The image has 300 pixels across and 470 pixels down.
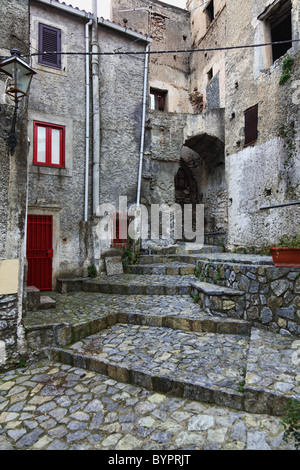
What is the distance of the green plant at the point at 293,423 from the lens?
6.97 feet

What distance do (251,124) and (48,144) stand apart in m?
6.36

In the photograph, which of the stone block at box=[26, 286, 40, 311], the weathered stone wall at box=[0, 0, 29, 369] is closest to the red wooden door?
the stone block at box=[26, 286, 40, 311]

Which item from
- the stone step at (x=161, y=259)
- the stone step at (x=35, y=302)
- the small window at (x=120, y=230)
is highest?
the small window at (x=120, y=230)

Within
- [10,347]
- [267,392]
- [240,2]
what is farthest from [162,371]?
[240,2]

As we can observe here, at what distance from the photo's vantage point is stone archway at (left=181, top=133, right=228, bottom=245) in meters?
Answer: 10.8

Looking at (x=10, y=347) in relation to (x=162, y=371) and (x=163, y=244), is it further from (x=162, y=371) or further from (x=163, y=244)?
(x=163, y=244)

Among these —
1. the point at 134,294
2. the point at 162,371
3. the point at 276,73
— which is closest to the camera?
the point at 162,371

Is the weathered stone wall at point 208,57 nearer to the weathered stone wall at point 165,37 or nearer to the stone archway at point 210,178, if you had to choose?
the weathered stone wall at point 165,37

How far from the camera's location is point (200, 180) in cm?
1280

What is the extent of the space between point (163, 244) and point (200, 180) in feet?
15.2

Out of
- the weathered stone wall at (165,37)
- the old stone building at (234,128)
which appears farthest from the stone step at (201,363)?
the weathered stone wall at (165,37)

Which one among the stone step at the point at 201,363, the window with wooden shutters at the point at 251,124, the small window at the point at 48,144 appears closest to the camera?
the stone step at the point at 201,363

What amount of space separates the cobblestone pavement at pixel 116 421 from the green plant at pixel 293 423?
3.1 inches

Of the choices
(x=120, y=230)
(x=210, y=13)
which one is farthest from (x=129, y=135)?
(x=210, y=13)
